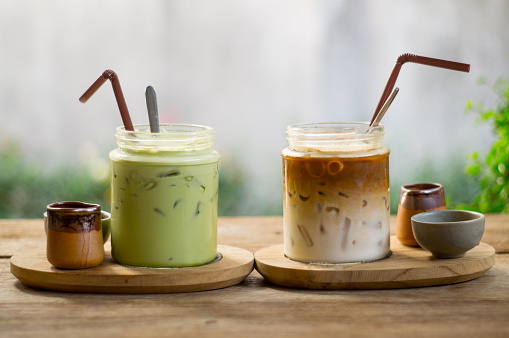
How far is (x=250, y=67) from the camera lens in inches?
129

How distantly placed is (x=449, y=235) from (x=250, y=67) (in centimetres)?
230

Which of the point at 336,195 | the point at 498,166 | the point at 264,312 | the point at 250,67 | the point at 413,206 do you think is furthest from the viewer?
the point at 250,67

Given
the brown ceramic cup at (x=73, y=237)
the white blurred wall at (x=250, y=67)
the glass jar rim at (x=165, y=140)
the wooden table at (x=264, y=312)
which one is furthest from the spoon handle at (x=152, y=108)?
the white blurred wall at (x=250, y=67)

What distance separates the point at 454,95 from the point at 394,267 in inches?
91.4

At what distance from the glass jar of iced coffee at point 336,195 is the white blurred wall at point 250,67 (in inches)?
84.8

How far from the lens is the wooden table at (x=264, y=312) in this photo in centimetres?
87

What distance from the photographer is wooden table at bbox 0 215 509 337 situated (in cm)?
87

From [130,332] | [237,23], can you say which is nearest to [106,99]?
[237,23]

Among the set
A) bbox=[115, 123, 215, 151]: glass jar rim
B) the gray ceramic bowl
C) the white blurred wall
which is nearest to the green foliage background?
the white blurred wall

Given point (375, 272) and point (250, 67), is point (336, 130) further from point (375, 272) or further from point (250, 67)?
point (250, 67)

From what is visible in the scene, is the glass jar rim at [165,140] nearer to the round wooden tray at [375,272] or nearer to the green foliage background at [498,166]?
the round wooden tray at [375,272]

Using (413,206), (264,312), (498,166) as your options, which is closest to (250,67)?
(498,166)

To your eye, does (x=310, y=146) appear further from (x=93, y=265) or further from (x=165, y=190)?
(x=93, y=265)

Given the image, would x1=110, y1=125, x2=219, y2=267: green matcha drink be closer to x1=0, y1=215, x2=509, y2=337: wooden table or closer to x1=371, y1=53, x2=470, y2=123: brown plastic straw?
x1=0, y1=215, x2=509, y2=337: wooden table
